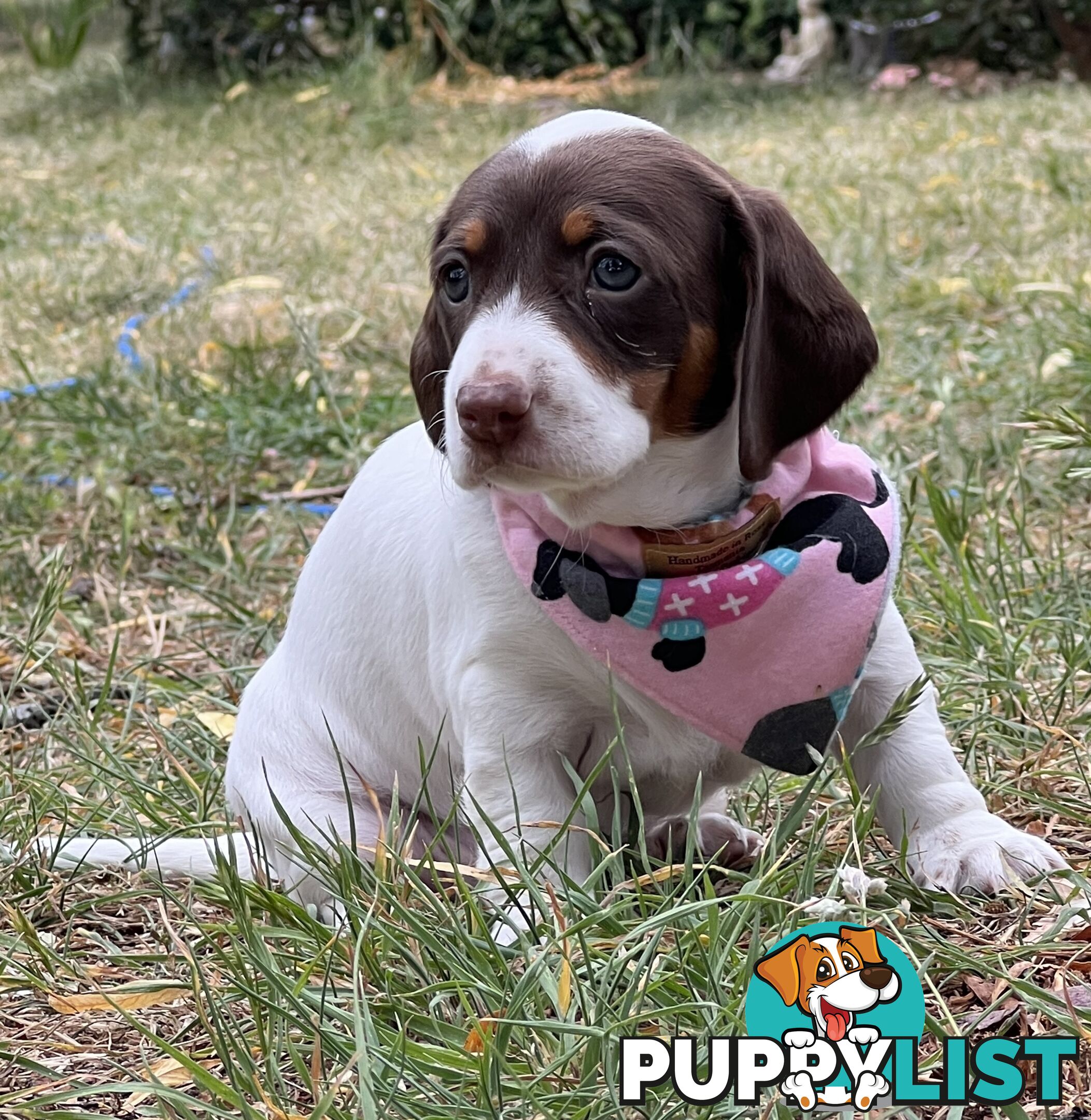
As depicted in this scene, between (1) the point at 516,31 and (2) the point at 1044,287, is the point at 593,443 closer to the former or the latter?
(2) the point at 1044,287

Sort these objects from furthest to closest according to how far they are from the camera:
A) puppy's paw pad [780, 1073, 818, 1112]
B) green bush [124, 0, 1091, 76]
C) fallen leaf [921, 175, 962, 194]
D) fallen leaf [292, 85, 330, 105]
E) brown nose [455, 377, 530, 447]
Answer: green bush [124, 0, 1091, 76]
fallen leaf [292, 85, 330, 105]
fallen leaf [921, 175, 962, 194]
brown nose [455, 377, 530, 447]
puppy's paw pad [780, 1073, 818, 1112]

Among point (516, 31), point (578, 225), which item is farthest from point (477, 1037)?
point (516, 31)

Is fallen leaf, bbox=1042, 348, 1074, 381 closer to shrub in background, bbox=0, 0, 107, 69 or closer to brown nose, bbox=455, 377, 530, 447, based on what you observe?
brown nose, bbox=455, 377, 530, 447

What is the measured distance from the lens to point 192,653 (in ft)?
12.9

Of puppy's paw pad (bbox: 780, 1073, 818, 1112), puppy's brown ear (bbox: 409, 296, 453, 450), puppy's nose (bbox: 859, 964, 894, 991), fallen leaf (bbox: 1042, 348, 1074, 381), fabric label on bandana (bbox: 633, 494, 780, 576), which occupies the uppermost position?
puppy's brown ear (bbox: 409, 296, 453, 450)

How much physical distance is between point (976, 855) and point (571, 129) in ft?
4.36

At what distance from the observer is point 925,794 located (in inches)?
101

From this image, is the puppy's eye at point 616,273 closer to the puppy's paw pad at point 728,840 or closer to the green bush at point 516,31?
the puppy's paw pad at point 728,840

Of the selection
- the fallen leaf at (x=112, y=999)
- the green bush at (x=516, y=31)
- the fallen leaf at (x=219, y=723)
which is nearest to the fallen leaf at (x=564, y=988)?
the fallen leaf at (x=112, y=999)

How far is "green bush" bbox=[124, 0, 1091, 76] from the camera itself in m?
13.3

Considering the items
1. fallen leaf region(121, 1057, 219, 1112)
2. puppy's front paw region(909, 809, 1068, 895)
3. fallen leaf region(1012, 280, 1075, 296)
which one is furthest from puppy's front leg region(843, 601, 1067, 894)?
fallen leaf region(1012, 280, 1075, 296)

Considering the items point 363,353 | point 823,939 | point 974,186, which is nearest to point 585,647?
point 823,939

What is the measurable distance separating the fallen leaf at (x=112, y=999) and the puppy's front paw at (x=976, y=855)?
1175mm

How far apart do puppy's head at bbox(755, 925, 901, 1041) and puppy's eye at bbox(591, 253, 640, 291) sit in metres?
1.01
